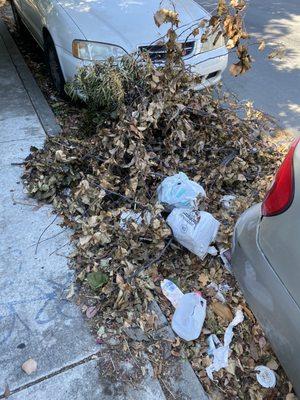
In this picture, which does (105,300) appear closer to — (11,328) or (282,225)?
(11,328)

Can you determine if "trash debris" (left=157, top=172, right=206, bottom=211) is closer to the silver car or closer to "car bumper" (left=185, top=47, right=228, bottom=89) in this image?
the silver car

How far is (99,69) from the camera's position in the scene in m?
3.46

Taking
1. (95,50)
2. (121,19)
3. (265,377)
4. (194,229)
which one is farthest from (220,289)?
(121,19)

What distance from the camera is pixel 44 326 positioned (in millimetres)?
2295

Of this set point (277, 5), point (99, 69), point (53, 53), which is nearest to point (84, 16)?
point (53, 53)

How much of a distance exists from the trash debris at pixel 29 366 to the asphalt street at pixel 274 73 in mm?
3645

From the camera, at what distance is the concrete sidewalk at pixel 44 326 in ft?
6.72

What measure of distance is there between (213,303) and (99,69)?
2175 mm

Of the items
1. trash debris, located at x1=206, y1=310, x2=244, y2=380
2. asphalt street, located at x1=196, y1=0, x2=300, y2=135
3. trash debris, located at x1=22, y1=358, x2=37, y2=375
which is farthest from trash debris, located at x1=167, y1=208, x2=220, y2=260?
asphalt street, located at x1=196, y1=0, x2=300, y2=135

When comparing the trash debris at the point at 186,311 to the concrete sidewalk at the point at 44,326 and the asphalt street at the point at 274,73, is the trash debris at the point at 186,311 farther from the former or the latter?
the asphalt street at the point at 274,73

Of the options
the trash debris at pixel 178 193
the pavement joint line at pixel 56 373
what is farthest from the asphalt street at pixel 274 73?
the pavement joint line at pixel 56 373

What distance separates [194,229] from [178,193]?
34 centimetres

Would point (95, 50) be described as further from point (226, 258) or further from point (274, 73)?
point (274, 73)

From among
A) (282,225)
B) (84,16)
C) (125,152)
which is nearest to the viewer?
(282,225)
